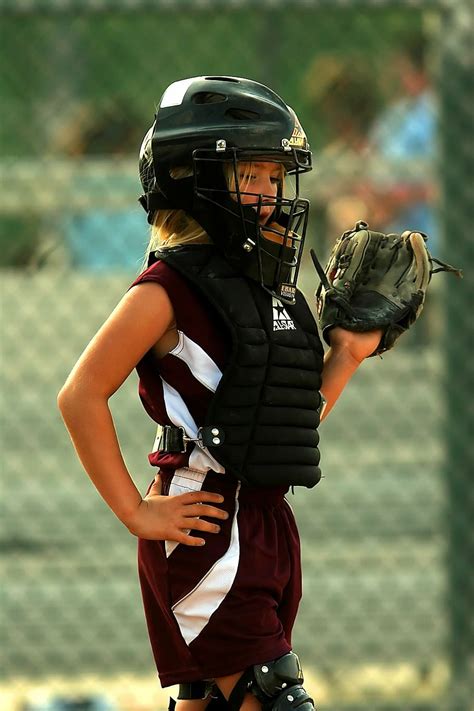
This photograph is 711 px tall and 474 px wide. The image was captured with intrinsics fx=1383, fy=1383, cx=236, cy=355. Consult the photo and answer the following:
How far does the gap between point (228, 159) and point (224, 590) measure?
75 cm

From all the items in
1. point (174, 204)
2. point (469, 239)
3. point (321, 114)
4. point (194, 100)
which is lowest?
point (174, 204)

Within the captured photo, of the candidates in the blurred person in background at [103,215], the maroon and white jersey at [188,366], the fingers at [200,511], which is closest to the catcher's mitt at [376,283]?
the maroon and white jersey at [188,366]

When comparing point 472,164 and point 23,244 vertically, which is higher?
point 23,244

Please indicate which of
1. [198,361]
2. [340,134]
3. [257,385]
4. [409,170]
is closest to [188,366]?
[198,361]

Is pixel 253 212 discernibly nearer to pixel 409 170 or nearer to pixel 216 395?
pixel 216 395

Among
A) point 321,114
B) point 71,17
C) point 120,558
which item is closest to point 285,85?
point 321,114

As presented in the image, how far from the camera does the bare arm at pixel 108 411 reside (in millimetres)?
2359

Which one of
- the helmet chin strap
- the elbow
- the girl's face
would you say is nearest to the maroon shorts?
the elbow

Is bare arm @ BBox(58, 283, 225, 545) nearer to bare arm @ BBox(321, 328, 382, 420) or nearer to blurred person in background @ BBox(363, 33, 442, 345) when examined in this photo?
bare arm @ BBox(321, 328, 382, 420)

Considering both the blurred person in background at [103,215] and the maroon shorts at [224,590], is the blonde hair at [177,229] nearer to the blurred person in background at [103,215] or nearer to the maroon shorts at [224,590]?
the maroon shorts at [224,590]

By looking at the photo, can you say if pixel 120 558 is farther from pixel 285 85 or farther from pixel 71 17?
pixel 285 85

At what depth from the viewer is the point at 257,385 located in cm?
242

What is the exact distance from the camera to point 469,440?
4219 mm

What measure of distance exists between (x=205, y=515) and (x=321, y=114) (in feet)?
12.0
